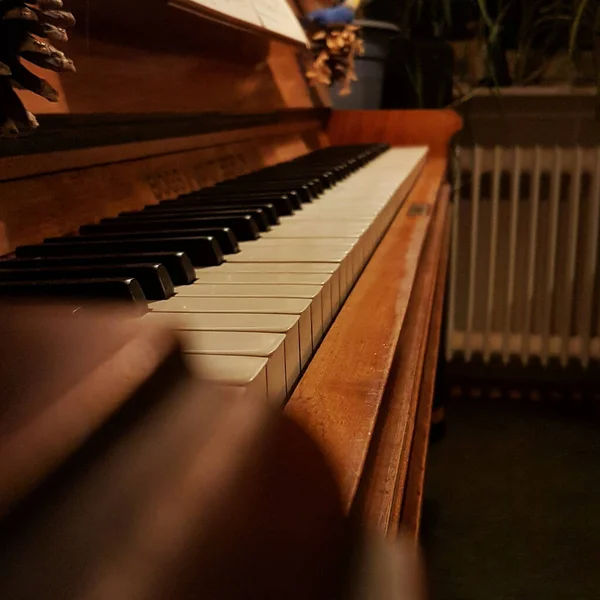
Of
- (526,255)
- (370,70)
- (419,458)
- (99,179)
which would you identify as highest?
(370,70)

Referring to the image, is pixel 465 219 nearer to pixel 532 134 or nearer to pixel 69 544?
pixel 532 134

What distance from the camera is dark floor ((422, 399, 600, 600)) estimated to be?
1.58 meters

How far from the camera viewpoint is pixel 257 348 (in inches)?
17.2

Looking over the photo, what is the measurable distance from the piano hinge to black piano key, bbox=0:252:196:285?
633 mm

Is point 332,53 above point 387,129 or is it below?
above

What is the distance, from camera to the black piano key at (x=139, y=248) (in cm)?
66

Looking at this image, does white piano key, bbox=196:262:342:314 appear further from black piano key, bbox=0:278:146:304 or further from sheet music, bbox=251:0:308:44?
sheet music, bbox=251:0:308:44

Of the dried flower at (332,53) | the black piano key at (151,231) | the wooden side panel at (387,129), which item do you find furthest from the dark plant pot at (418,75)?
the black piano key at (151,231)

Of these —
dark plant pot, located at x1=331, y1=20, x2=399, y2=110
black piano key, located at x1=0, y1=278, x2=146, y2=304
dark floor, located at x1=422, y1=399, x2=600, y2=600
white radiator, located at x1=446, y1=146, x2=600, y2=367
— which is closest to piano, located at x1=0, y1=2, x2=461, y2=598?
black piano key, located at x1=0, y1=278, x2=146, y2=304

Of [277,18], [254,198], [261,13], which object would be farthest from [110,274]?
[277,18]

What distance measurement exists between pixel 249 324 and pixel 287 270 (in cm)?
18

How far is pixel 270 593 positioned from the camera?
23 centimetres

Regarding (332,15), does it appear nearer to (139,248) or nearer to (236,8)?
(236,8)

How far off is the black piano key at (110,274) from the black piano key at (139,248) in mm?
74
